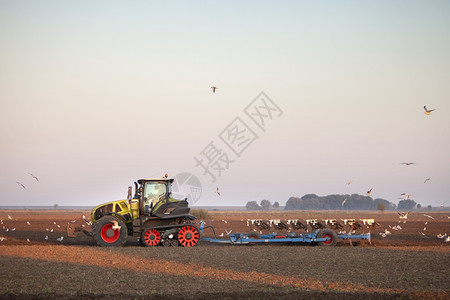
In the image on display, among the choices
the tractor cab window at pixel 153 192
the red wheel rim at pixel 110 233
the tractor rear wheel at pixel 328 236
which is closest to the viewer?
the red wheel rim at pixel 110 233

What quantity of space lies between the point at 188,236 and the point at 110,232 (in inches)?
154

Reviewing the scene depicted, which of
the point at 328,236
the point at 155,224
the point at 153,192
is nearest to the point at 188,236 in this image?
the point at 155,224

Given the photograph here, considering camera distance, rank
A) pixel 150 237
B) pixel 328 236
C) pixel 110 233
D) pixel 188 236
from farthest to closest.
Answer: pixel 328 236
pixel 188 236
pixel 150 237
pixel 110 233

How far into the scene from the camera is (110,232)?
2597cm

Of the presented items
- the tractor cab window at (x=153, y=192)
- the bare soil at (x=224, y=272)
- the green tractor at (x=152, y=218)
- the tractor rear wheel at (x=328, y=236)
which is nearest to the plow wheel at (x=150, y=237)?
the green tractor at (x=152, y=218)

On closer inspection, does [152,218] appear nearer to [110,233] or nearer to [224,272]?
[110,233]

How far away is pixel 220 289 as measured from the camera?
1526 centimetres

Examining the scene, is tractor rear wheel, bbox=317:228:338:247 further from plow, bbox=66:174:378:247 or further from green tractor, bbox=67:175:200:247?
green tractor, bbox=67:175:200:247

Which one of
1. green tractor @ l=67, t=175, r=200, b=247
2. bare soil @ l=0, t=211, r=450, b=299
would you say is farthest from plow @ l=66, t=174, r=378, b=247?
bare soil @ l=0, t=211, r=450, b=299

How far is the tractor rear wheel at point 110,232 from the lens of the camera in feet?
84.3

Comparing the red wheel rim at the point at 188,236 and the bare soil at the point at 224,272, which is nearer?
the bare soil at the point at 224,272

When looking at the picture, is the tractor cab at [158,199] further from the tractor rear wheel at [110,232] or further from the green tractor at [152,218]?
the tractor rear wheel at [110,232]

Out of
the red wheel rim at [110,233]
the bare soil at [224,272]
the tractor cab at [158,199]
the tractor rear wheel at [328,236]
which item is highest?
the tractor cab at [158,199]

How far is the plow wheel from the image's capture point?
85.8 ft
